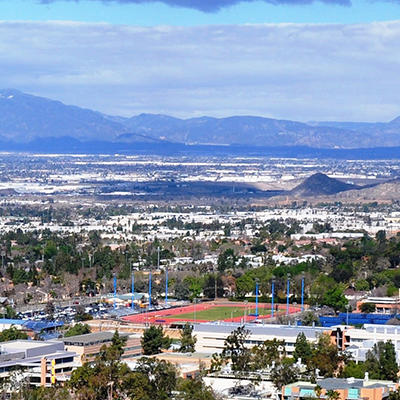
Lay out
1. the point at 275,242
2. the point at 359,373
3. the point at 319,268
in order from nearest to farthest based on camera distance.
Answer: the point at 359,373, the point at 319,268, the point at 275,242

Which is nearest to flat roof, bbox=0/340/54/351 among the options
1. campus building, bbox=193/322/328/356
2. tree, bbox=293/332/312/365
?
campus building, bbox=193/322/328/356

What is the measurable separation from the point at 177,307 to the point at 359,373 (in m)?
30.5

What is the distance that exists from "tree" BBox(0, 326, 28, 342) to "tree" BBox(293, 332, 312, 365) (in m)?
11.8

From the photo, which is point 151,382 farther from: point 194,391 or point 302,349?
point 302,349

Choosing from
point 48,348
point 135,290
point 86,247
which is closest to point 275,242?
point 86,247

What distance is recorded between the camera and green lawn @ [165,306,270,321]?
75.5 metres

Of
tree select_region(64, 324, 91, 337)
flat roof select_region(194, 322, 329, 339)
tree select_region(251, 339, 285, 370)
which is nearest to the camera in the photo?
tree select_region(251, 339, 285, 370)

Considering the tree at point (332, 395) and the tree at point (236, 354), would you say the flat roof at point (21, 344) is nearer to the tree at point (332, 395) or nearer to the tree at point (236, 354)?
the tree at point (236, 354)

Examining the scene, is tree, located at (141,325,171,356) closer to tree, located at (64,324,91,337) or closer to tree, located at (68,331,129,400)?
tree, located at (64,324,91,337)

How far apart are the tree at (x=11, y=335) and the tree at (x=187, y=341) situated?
6.65 metres

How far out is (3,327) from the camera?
6750 centimetres

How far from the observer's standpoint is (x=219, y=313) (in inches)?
3066

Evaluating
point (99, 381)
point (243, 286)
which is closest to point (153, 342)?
point (99, 381)

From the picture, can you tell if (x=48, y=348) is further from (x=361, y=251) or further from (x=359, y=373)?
(x=361, y=251)
